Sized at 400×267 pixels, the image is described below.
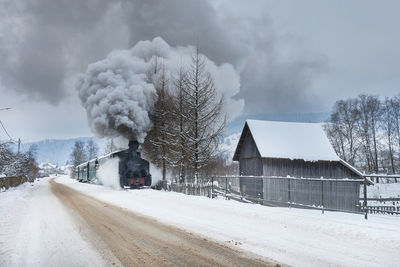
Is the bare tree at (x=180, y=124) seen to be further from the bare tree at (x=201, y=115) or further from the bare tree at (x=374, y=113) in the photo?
the bare tree at (x=374, y=113)

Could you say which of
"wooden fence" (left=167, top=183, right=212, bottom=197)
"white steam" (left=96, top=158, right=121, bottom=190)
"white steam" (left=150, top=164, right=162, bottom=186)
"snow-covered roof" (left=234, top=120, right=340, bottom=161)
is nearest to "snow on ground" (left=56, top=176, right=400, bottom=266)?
"wooden fence" (left=167, top=183, right=212, bottom=197)

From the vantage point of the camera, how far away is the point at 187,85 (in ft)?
71.8

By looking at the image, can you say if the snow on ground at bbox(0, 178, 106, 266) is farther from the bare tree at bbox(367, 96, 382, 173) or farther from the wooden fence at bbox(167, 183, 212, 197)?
the bare tree at bbox(367, 96, 382, 173)

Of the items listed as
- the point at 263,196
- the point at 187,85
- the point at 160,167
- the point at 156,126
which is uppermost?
the point at 187,85

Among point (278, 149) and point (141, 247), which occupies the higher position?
point (278, 149)

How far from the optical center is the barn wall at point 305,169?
67.5 ft

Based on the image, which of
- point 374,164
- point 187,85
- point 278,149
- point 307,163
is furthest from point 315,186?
point 374,164

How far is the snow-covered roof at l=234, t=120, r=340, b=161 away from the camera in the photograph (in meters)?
20.5

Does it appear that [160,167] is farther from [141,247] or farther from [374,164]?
[374,164]

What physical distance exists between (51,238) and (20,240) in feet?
1.97

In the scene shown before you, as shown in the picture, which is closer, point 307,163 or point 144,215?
point 144,215

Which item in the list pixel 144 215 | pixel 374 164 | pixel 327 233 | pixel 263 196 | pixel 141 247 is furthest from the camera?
pixel 374 164

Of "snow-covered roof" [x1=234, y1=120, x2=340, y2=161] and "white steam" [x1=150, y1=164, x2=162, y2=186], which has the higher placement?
"snow-covered roof" [x1=234, y1=120, x2=340, y2=161]

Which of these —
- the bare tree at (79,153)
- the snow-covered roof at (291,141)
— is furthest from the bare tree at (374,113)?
the bare tree at (79,153)
